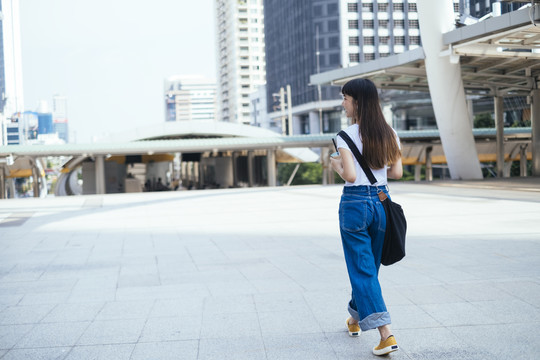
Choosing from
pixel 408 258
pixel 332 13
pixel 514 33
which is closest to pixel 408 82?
pixel 514 33

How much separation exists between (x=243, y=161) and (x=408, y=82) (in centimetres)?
2611

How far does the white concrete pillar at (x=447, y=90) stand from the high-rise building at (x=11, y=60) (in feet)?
177

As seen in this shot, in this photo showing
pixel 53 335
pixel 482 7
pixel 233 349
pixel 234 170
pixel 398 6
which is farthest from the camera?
pixel 398 6

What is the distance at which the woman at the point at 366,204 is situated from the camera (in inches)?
145

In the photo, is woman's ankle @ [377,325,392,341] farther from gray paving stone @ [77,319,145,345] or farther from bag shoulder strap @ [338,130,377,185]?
gray paving stone @ [77,319,145,345]

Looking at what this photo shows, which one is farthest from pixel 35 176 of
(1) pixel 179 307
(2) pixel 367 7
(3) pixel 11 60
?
(2) pixel 367 7

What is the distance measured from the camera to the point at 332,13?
3113 inches

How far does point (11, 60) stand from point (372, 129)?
83.3m

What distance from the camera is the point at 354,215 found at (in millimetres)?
3711

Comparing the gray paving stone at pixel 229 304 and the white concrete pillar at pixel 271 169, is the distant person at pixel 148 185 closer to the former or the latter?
the white concrete pillar at pixel 271 169

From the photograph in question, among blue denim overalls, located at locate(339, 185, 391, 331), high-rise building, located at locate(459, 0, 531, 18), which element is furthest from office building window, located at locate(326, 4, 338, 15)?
blue denim overalls, located at locate(339, 185, 391, 331)

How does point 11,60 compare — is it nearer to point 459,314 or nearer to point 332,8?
point 332,8

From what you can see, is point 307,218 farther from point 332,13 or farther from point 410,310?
point 332,13

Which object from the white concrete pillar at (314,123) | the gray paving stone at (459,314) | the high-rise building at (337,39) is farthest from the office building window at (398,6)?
the gray paving stone at (459,314)
